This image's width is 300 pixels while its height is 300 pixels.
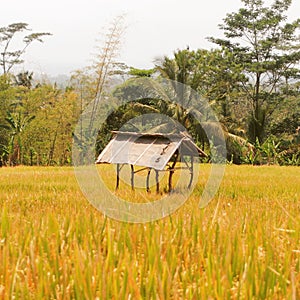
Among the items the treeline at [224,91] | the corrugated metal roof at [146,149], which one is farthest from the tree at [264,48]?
the corrugated metal roof at [146,149]

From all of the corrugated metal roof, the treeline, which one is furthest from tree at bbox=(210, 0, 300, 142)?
the corrugated metal roof

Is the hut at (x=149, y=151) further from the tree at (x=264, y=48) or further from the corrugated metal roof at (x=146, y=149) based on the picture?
the tree at (x=264, y=48)

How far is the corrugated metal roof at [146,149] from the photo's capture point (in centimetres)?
476

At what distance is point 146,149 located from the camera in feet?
16.2

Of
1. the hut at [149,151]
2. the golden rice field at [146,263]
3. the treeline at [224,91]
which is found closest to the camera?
the golden rice field at [146,263]

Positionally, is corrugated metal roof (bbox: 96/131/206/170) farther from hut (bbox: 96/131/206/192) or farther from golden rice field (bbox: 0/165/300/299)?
golden rice field (bbox: 0/165/300/299)

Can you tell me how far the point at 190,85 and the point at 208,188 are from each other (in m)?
12.9

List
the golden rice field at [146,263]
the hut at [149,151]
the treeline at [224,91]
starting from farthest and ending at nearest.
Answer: the treeline at [224,91] → the hut at [149,151] → the golden rice field at [146,263]

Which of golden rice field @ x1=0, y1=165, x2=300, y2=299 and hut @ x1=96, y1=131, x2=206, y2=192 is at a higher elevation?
hut @ x1=96, y1=131, x2=206, y2=192

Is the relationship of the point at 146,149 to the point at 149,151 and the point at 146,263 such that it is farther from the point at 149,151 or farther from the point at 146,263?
the point at 146,263

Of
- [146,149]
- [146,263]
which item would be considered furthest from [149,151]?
[146,263]

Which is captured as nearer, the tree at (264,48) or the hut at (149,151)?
the hut at (149,151)

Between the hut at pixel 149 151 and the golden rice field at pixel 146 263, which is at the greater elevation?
the hut at pixel 149 151

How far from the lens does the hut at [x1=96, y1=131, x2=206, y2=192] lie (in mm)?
4758
